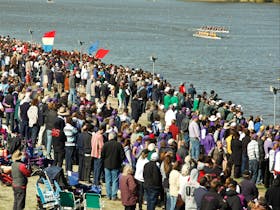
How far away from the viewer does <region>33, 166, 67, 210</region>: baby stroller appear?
50.4 ft

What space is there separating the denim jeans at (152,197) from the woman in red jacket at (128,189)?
457 mm

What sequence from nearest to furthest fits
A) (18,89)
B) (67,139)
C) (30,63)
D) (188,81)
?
1. (67,139)
2. (18,89)
3. (30,63)
4. (188,81)

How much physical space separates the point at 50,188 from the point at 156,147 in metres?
3.66

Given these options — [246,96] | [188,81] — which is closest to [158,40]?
[188,81]

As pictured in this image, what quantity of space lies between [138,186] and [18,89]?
29.3ft

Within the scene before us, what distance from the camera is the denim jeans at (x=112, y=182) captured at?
17.6 m

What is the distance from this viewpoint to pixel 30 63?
3562cm

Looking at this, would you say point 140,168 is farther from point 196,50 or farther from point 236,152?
point 196,50

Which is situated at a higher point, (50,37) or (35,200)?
(50,37)

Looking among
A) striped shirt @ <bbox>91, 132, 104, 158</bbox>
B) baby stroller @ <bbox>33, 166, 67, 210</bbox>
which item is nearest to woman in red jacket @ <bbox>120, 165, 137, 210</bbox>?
baby stroller @ <bbox>33, 166, 67, 210</bbox>

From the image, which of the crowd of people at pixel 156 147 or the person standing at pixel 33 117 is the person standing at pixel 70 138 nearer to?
the crowd of people at pixel 156 147

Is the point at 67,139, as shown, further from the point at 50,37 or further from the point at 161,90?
the point at 50,37

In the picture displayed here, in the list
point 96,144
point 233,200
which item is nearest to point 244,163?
point 96,144

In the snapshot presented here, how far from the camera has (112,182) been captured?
1770 centimetres
